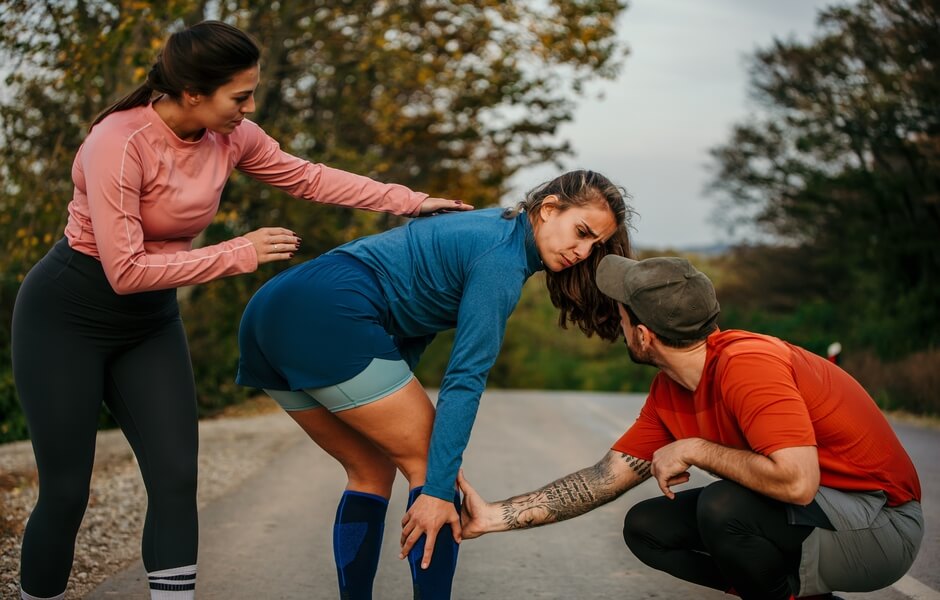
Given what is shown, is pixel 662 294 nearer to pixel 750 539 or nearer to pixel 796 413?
pixel 796 413

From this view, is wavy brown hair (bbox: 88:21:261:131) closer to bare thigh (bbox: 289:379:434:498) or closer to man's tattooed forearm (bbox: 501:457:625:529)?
bare thigh (bbox: 289:379:434:498)

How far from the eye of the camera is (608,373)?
4375cm

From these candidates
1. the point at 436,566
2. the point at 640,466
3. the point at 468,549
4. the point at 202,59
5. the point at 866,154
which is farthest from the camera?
the point at 866,154

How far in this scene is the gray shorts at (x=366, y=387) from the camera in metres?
3.62

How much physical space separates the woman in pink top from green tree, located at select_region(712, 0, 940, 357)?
16.4m

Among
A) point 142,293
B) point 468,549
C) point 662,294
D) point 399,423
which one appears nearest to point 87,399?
point 142,293

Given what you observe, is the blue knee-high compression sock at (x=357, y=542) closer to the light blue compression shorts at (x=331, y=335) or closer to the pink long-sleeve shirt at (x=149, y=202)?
the light blue compression shorts at (x=331, y=335)

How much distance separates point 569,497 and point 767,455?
86cm

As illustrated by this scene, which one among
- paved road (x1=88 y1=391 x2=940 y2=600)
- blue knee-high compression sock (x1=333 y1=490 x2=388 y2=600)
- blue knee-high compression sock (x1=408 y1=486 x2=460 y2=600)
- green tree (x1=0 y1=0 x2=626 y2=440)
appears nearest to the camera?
blue knee-high compression sock (x1=408 y1=486 x2=460 y2=600)

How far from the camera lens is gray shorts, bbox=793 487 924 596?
3.68m

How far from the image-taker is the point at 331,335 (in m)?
3.62

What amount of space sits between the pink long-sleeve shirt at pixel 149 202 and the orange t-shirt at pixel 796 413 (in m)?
1.50

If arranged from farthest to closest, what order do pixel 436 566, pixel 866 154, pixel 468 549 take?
pixel 866 154 → pixel 468 549 → pixel 436 566

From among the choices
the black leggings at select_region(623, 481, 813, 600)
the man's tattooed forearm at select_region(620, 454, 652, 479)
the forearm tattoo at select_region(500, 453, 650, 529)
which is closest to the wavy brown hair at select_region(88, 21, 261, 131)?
the forearm tattoo at select_region(500, 453, 650, 529)
